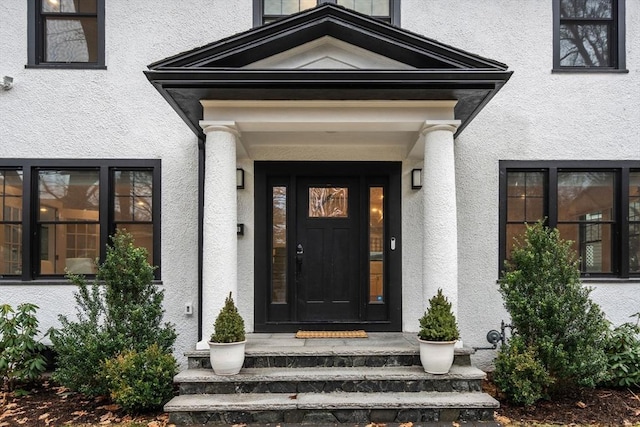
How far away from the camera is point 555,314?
4719 mm

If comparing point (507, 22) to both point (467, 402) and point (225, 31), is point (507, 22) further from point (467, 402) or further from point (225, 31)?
point (467, 402)

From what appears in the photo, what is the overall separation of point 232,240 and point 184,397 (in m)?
1.71

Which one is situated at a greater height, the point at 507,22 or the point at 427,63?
the point at 507,22

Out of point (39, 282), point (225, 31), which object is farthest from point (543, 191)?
point (39, 282)

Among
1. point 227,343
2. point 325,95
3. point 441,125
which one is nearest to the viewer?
point 227,343

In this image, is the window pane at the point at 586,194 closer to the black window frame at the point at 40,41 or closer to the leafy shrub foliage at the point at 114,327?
the leafy shrub foliage at the point at 114,327

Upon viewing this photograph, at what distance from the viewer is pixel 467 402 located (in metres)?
4.33

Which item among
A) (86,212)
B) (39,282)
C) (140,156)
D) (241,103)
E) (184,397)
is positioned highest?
(241,103)

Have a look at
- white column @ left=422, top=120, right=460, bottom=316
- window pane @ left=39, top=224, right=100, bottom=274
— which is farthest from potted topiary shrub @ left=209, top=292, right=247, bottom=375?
window pane @ left=39, top=224, right=100, bottom=274

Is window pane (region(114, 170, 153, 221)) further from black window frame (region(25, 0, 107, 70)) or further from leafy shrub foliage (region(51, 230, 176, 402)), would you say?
black window frame (region(25, 0, 107, 70))

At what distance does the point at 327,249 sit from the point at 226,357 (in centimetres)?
226

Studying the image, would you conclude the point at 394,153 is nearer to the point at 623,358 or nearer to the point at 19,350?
the point at 623,358

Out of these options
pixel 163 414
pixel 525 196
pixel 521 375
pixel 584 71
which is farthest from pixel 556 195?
pixel 163 414

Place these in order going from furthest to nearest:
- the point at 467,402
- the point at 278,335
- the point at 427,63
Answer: the point at 278,335 → the point at 427,63 → the point at 467,402
